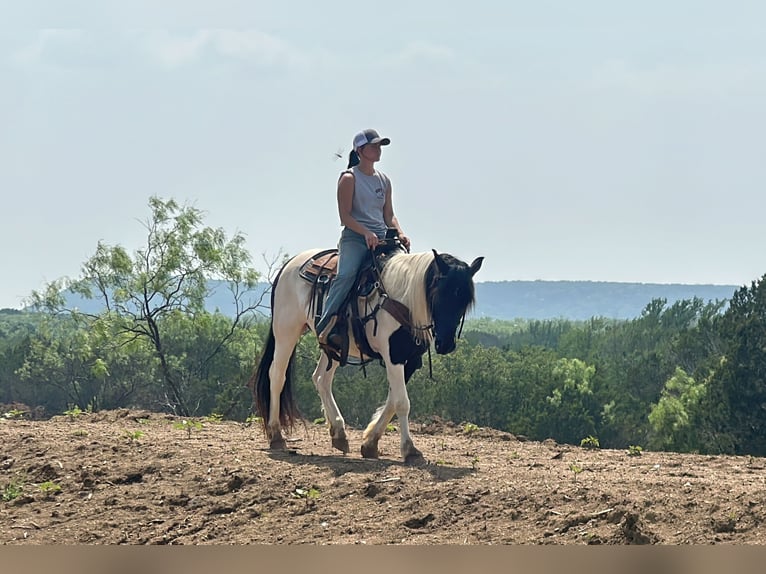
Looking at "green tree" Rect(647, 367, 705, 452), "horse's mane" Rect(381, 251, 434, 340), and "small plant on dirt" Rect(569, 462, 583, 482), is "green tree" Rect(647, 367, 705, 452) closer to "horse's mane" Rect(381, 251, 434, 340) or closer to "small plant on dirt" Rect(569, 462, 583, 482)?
"small plant on dirt" Rect(569, 462, 583, 482)

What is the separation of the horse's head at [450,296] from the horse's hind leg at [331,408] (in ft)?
5.40

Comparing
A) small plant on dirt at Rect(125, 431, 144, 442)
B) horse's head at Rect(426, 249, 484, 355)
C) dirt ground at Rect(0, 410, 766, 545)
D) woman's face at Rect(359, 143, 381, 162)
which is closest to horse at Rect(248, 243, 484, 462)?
horse's head at Rect(426, 249, 484, 355)

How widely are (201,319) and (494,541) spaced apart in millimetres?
30025

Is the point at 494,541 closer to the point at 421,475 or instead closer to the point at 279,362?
the point at 421,475

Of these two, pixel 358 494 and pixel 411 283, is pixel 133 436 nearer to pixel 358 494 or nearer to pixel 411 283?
pixel 411 283

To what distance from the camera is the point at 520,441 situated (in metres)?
12.3

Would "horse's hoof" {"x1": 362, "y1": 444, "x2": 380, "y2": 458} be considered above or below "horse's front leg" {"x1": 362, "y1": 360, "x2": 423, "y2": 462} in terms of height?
below

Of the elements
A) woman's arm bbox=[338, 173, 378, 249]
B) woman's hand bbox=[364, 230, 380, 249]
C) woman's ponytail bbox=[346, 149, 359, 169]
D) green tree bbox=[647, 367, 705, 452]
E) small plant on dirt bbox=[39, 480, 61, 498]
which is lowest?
green tree bbox=[647, 367, 705, 452]

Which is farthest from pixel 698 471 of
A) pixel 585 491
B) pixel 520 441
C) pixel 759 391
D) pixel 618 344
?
pixel 618 344

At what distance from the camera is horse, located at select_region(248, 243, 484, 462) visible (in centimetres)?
868

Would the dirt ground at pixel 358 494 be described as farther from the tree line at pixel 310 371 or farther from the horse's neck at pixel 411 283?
the tree line at pixel 310 371

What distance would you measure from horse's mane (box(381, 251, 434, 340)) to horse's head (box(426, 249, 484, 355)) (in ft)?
0.52

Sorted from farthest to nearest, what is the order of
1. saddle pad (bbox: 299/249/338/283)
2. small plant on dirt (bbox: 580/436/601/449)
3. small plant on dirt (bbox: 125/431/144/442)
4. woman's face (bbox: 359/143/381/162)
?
small plant on dirt (bbox: 580/436/601/449)
small plant on dirt (bbox: 125/431/144/442)
saddle pad (bbox: 299/249/338/283)
woman's face (bbox: 359/143/381/162)

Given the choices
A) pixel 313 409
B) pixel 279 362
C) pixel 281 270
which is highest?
pixel 281 270
